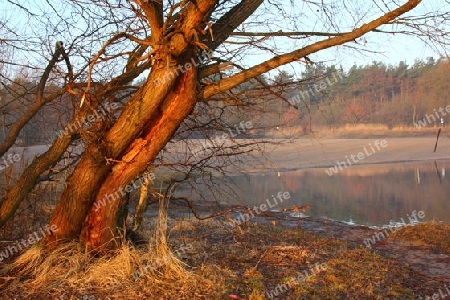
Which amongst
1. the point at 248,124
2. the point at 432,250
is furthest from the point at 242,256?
the point at 432,250

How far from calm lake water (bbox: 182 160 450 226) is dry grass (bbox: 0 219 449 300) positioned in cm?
353

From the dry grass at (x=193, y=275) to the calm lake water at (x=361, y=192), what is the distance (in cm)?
353

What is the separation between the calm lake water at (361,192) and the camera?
15.0 m

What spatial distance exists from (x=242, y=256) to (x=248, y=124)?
202 centimetres

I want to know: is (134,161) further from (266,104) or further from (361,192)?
(361,192)

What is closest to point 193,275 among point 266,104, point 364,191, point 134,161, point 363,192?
point 134,161

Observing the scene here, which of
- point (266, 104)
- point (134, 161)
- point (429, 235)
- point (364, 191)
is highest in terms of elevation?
point (266, 104)

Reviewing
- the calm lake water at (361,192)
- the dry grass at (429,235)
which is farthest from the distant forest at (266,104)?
the dry grass at (429,235)

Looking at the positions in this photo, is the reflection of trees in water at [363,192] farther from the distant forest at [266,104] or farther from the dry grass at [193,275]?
the dry grass at [193,275]

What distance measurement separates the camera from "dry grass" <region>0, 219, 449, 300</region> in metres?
4.62

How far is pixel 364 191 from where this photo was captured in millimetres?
20766

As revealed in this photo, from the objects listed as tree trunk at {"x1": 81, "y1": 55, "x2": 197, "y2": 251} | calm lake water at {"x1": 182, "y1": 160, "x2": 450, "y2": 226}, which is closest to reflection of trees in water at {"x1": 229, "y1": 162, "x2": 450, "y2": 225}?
calm lake water at {"x1": 182, "y1": 160, "x2": 450, "y2": 226}

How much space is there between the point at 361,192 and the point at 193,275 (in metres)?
16.8

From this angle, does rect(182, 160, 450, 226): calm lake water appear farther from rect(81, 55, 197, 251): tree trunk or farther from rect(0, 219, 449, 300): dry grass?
rect(81, 55, 197, 251): tree trunk
